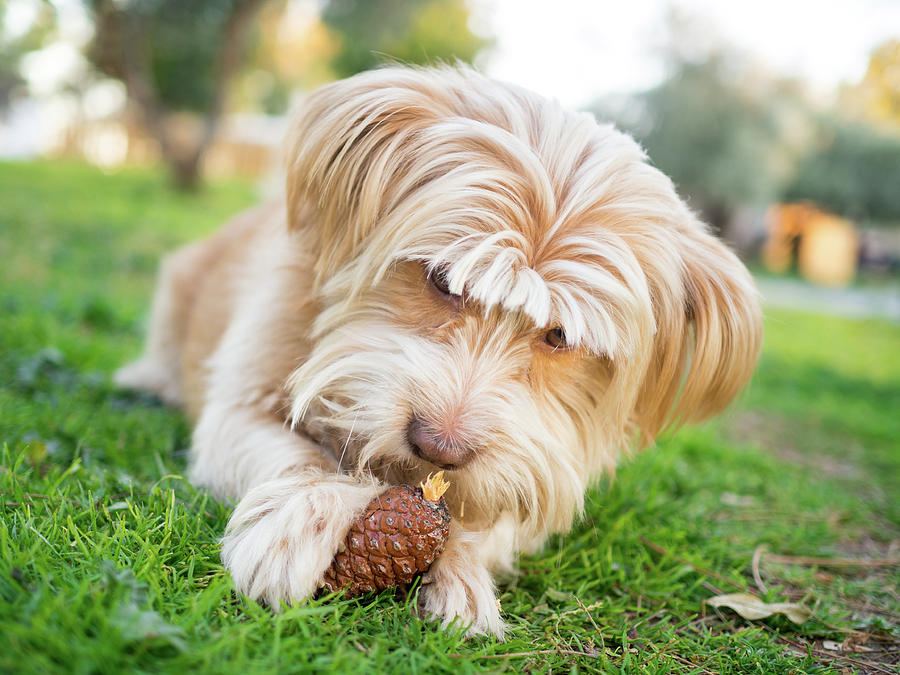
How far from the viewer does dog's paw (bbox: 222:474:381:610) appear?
6.15 feet

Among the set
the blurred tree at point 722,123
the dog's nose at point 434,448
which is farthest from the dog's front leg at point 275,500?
the blurred tree at point 722,123

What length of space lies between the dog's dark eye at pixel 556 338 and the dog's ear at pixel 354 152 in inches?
28.5

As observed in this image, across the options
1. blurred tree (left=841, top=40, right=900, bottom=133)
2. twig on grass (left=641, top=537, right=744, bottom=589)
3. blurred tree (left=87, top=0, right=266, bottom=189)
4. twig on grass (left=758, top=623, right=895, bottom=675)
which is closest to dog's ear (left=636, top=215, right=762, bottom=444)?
twig on grass (left=641, top=537, right=744, bottom=589)

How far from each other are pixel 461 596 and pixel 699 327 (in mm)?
1301

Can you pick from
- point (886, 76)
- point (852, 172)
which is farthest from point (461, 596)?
point (852, 172)

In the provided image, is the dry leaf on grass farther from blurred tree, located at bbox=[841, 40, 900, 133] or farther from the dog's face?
Answer: blurred tree, located at bbox=[841, 40, 900, 133]

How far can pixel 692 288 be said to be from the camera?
8.50ft

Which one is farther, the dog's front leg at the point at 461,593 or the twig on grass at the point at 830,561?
the twig on grass at the point at 830,561

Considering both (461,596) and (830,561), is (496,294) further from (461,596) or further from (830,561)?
(830,561)

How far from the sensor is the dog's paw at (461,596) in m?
2.00

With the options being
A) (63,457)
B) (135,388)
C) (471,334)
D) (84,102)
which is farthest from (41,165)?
(84,102)

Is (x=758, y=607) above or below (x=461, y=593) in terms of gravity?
below

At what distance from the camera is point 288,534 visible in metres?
1.96

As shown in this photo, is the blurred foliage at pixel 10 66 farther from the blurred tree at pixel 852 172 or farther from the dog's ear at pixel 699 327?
the dog's ear at pixel 699 327
